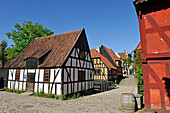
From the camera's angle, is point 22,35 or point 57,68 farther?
point 22,35

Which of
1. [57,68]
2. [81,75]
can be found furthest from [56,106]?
[81,75]

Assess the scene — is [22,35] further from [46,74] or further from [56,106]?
[56,106]

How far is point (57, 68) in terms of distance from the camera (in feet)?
38.5

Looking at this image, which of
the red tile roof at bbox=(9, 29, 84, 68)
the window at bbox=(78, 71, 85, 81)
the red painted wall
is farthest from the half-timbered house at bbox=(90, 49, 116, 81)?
the red painted wall

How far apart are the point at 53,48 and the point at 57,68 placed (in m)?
4.02

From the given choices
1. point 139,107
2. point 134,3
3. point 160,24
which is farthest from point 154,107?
point 134,3

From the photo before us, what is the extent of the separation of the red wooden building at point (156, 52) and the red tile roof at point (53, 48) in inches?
305

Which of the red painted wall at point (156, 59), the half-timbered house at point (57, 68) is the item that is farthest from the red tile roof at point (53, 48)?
the red painted wall at point (156, 59)

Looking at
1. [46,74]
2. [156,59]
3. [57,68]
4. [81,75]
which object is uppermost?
[156,59]

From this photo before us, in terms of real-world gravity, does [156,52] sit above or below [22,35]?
below

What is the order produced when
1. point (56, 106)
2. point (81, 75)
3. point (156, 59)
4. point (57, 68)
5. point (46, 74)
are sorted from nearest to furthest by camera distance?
point (156, 59) → point (56, 106) → point (57, 68) → point (46, 74) → point (81, 75)

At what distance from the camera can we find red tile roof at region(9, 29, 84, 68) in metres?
12.6

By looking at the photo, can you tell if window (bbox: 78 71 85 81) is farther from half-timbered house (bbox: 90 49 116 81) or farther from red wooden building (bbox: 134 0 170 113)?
half-timbered house (bbox: 90 49 116 81)

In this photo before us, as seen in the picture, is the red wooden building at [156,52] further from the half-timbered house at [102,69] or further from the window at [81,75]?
the half-timbered house at [102,69]
